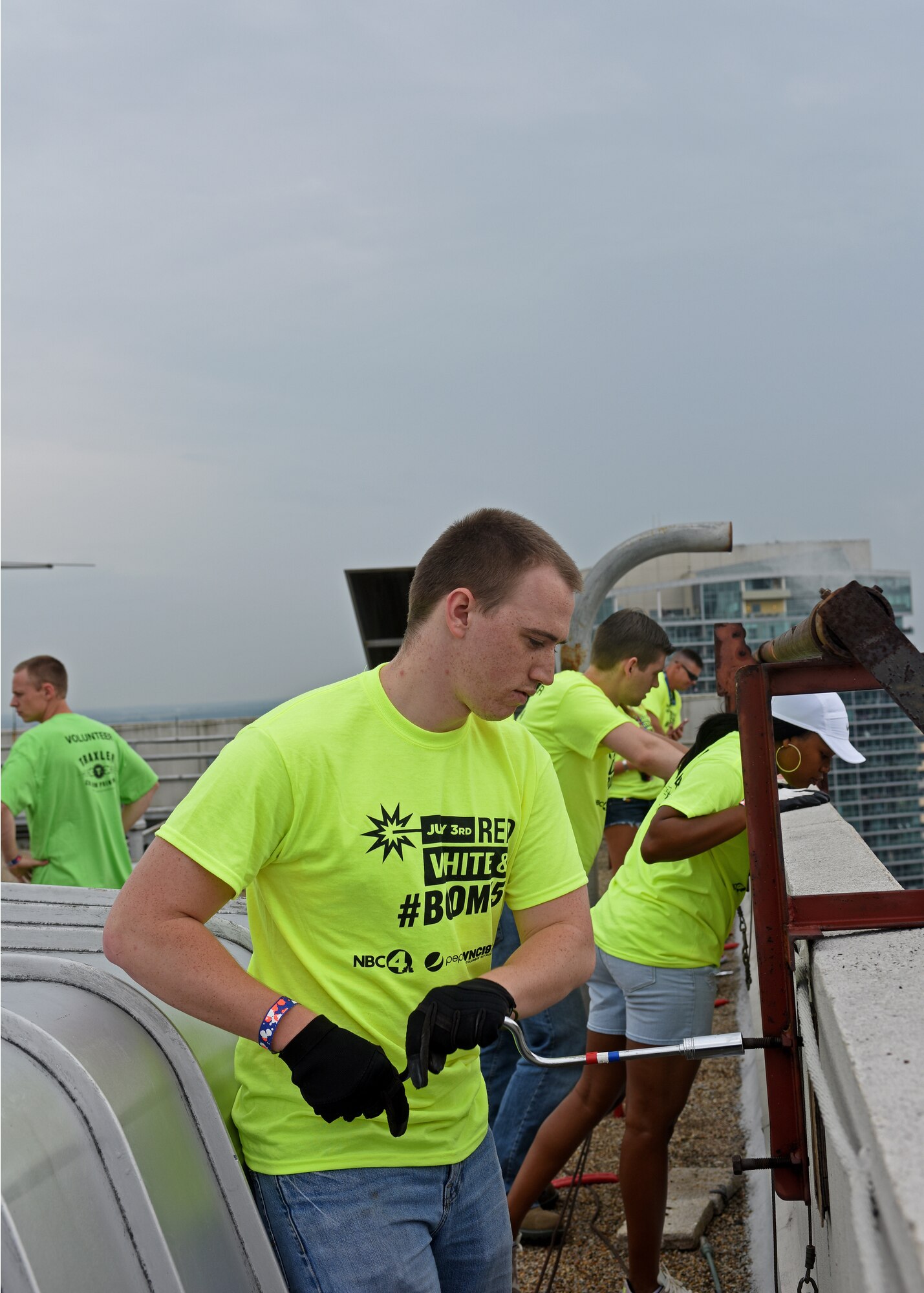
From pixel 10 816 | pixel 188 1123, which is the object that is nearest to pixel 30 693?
pixel 10 816

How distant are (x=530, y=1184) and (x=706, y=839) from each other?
1341 mm

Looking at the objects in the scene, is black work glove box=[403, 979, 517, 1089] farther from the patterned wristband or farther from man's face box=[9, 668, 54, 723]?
man's face box=[9, 668, 54, 723]

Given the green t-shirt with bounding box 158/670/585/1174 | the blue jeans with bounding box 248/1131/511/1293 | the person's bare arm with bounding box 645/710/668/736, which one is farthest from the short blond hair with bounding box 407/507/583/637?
the person's bare arm with bounding box 645/710/668/736

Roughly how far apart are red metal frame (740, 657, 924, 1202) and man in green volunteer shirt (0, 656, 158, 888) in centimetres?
466

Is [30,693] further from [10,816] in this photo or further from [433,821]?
[433,821]

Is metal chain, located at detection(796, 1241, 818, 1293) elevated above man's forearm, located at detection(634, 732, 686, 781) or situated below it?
below

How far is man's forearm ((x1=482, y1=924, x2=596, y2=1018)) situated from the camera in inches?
83.3

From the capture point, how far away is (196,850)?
1.88m

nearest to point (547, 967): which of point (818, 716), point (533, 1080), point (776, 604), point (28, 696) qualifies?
point (818, 716)

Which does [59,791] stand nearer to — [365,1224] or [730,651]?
[730,651]

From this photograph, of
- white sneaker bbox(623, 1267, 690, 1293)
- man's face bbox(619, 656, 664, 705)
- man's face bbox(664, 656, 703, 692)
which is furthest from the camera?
man's face bbox(664, 656, 703, 692)

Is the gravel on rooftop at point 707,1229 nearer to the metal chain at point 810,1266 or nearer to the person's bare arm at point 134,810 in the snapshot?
the metal chain at point 810,1266

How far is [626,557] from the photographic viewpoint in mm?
5961

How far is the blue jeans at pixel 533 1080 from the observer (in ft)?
12.7
